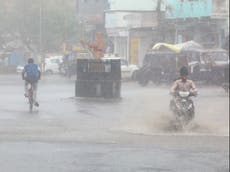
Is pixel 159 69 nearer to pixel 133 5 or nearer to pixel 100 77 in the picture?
pixel 100 77

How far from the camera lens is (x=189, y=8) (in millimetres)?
39469

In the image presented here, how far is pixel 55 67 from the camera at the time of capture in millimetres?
54938

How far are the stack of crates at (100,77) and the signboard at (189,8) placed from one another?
12653 millimetres

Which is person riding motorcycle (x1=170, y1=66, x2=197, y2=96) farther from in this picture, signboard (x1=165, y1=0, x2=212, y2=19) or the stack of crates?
signboard (x1=165, y1=0, x2=212, y2=19)

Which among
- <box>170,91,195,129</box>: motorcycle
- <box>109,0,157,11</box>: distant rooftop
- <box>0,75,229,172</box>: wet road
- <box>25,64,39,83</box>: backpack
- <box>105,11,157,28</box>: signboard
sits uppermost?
<box>109,0,157,11</box>: distant rooftop

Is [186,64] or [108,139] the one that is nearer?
[108,139]

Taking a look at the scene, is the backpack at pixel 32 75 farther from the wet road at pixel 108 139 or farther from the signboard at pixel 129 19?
the signboard at pixel 129 19

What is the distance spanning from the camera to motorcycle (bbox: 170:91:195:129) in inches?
597

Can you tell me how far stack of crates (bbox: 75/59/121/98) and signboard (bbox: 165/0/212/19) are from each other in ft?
41.5

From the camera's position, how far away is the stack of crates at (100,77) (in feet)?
83.5

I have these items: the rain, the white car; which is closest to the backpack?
the rain

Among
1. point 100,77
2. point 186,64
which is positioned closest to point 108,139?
point 100,77

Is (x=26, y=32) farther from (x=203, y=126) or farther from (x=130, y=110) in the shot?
(x=203, y=126)

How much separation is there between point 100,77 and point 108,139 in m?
12.2
